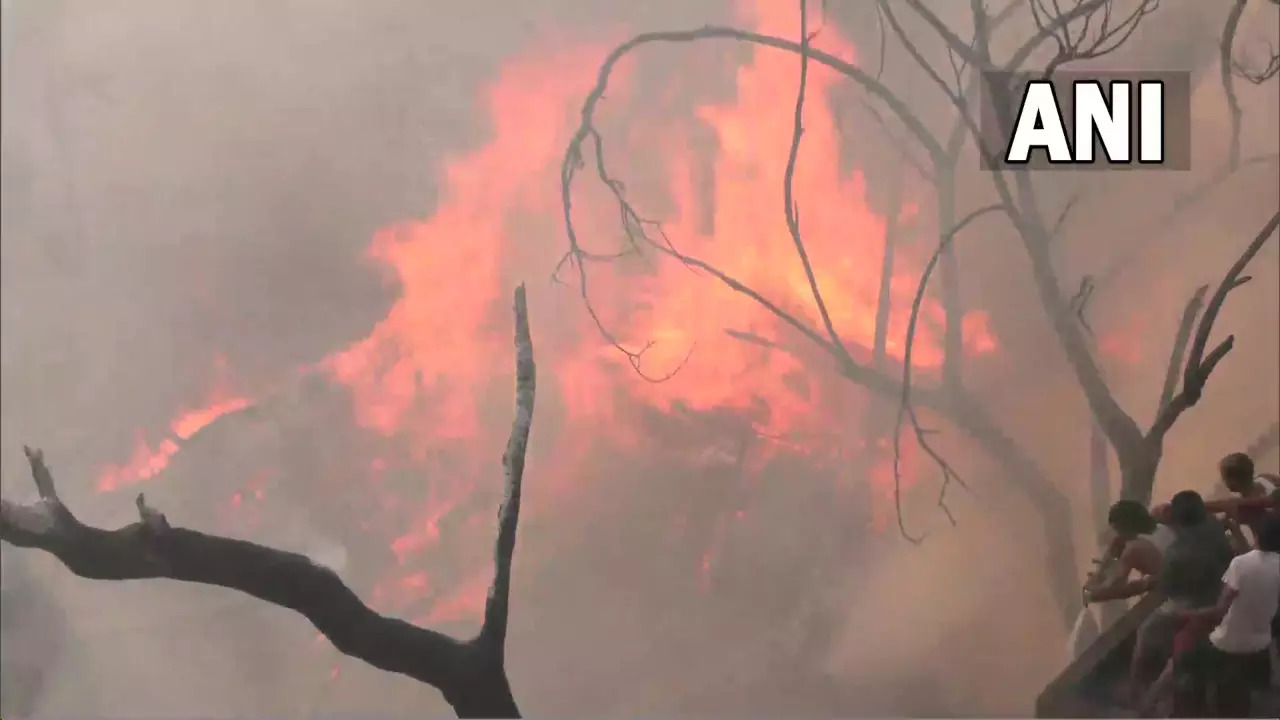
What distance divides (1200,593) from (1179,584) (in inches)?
1.5

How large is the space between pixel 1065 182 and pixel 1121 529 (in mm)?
653

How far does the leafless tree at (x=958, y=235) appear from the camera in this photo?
1.78 metres

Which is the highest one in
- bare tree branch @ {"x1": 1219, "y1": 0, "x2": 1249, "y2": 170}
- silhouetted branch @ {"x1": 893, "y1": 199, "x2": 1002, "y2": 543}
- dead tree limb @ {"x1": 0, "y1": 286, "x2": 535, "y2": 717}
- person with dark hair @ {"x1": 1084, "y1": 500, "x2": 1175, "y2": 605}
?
bare tree branch @ {"x1": 1219, "y1": 0, "x2": 1249, "y2": 170}

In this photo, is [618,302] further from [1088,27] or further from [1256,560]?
[1256,560]

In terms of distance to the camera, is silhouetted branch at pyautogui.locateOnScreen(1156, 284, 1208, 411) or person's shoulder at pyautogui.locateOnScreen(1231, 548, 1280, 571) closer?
Answer: person's shoulder at pyautogui.locateOnScreen(1231, 548, 1280, 571)

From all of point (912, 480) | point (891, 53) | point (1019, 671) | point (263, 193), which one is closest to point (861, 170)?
point (891, 53)

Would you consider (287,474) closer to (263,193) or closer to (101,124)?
(263,193)

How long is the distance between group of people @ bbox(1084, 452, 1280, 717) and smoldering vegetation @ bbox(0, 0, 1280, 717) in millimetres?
84

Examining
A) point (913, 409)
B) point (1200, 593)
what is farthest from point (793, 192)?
→ point (1200, 593)

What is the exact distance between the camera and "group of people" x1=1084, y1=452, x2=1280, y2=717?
163 cm

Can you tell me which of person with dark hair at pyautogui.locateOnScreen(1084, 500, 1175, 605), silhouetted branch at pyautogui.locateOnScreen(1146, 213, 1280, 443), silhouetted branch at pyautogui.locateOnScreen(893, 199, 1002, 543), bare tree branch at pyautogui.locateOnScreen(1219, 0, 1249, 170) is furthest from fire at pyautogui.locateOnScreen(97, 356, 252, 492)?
bare tree branch at pyautogui.locateOnScreen(1219, 0, 1249, 170)

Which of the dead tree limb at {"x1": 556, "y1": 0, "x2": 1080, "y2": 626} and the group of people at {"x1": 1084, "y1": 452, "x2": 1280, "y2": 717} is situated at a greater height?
the dead tree limb at {"x1": 556, "y1": 0, "x2": 1080, "y2": 626}

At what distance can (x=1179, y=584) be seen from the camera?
1654mm

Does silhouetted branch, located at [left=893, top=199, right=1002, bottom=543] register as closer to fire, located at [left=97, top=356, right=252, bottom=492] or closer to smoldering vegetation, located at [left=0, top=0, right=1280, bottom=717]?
smoldering vegetation, located at [left=0, top=0, right=1280, bottom=717]
